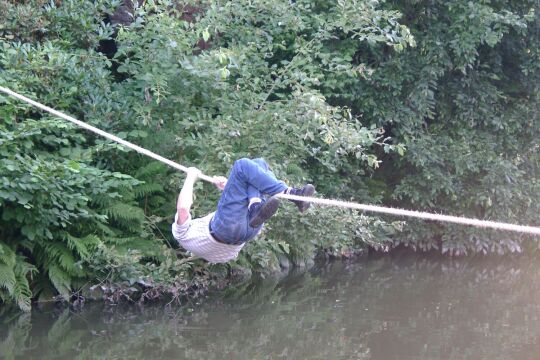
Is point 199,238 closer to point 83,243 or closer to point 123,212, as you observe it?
point 83,243

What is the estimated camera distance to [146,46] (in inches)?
356

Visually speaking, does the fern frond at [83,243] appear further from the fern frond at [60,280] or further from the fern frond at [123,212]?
the fern frond at [123,212]

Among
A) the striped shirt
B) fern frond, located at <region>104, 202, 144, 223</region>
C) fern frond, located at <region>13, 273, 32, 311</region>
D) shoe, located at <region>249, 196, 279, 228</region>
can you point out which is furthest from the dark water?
shoe, located at <region>249, 196, 279, 228</region>

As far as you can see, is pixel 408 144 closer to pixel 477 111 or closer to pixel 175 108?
pixel 477 111

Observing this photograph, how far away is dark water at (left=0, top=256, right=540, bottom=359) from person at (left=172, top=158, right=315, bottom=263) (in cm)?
145

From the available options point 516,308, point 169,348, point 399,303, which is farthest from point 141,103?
point 516,308

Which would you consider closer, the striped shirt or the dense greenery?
the striped shirt

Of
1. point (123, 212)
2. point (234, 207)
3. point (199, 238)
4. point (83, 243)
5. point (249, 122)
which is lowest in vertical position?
point (83, 243)

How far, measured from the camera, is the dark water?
7207mm

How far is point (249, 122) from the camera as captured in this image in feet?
29.0

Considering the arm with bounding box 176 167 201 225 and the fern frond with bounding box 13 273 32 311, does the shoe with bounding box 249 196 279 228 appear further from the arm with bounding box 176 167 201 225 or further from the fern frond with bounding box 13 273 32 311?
the fern frond with bounding box 13 273 32 311

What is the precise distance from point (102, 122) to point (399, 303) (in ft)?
12.5

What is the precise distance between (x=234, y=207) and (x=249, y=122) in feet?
10.1

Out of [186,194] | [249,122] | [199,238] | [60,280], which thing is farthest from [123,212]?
[186,194]
